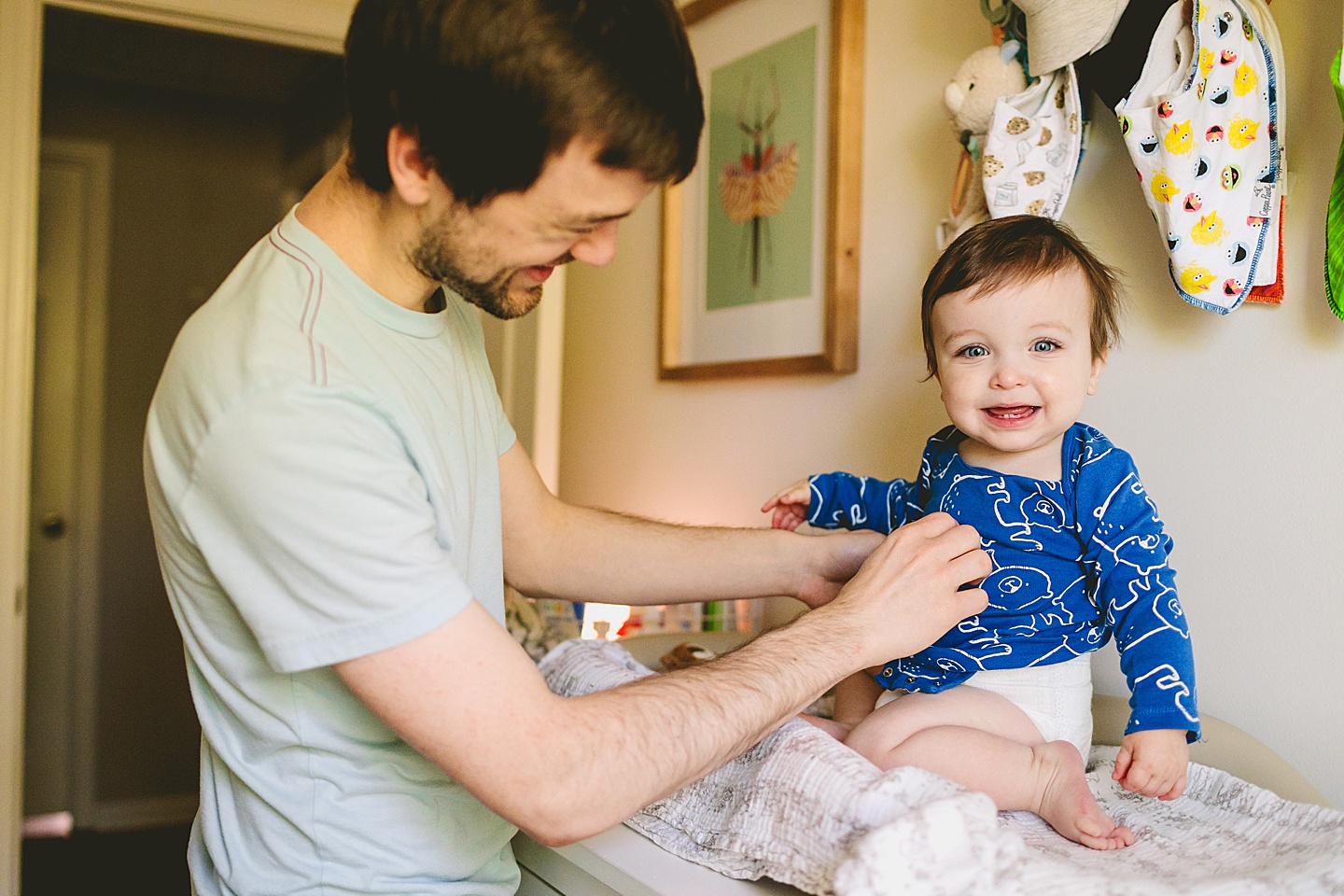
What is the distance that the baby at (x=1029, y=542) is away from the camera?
1.04 m

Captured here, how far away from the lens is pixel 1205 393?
4.05 feet

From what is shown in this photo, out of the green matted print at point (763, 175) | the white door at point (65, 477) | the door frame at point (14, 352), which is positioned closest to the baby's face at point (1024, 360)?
the green matted print at point (763, 175)

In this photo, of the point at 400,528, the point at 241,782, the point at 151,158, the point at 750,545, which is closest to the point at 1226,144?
the point at 750,545

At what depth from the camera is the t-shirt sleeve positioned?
78 cm

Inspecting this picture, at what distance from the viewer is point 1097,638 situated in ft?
3.72

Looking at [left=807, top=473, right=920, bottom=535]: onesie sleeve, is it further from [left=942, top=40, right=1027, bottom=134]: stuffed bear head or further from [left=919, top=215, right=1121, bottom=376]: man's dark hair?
[left=942, top=40, right=1027, bottom=134]: stuffed bear head

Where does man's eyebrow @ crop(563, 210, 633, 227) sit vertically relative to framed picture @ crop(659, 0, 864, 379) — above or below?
below

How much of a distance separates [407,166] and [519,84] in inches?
5.6

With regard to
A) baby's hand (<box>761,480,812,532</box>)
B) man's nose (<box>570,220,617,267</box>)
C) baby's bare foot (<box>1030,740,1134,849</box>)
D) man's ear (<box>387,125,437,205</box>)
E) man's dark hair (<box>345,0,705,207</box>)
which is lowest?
baby's bare foot (<box>1030,740,1134,849</box>)

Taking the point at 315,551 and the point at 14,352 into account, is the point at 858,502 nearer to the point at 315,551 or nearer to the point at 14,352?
Result: the point at 315,551

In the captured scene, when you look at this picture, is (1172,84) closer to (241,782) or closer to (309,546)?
(309,546)

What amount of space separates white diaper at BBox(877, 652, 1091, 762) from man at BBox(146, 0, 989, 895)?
113 millimetres

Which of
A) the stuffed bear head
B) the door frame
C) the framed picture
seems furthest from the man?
the door frame

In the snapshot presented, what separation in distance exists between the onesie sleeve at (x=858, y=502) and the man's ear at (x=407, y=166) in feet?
2.38
